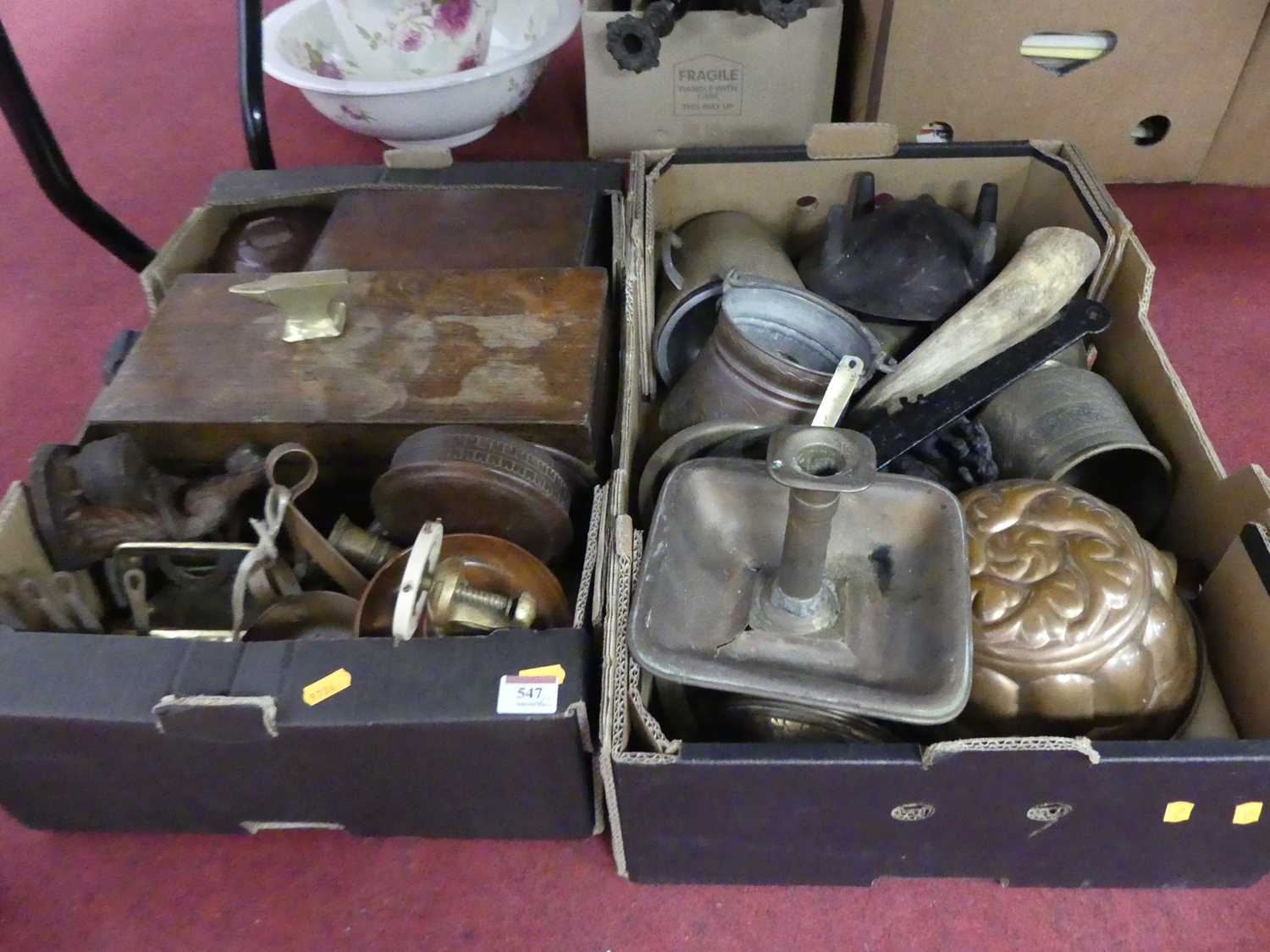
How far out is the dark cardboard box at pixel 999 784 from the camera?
0.64m

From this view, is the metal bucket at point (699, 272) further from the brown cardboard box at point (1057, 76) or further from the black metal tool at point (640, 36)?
the brown cardboard box at point (1057, 76)

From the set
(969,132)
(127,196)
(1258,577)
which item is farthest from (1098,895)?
(127,196)

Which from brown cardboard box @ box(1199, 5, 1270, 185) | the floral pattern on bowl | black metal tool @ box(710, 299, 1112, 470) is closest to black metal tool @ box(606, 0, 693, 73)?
the floral pattern on bowl

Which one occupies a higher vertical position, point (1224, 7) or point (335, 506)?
point (1224, 7)

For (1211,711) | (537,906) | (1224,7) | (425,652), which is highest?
(1224,7)

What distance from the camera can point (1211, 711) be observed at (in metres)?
0.77

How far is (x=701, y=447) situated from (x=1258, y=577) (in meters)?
0.47

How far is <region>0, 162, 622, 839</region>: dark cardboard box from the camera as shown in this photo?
2.19ft

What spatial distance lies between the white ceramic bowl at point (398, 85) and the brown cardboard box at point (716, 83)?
0.48ft

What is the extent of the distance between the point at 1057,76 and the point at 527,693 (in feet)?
3.99

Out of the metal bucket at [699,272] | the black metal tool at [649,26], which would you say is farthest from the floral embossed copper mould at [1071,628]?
the black metal tool at [649,26]

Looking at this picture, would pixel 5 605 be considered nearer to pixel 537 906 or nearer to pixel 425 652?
pixel 425 652

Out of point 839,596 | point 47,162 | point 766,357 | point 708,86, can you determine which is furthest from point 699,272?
point 47,162

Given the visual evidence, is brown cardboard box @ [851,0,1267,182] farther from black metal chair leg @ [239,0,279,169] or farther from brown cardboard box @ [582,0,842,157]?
black metal chair leg @ [239,0,279,169]
